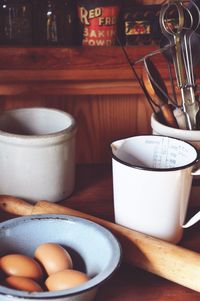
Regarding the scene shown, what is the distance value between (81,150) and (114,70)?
19 cm

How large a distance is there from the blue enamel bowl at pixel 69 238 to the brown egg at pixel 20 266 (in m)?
0.04

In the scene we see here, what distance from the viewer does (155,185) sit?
2.26ft

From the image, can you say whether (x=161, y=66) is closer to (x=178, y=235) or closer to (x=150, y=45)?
(x=150, y=45)

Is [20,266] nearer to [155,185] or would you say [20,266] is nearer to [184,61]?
[155,185]

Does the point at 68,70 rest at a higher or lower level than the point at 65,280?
higher

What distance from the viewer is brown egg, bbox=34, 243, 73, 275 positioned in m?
0.63

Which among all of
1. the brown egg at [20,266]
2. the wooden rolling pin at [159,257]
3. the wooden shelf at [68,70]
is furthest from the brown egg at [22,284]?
the wooden shelf at [68,70]

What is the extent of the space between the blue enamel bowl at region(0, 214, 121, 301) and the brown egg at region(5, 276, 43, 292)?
0.07 metres

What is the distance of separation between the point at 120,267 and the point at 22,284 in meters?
0.16

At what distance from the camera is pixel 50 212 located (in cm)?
76

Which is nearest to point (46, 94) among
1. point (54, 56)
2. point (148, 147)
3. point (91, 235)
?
point (54, 56)

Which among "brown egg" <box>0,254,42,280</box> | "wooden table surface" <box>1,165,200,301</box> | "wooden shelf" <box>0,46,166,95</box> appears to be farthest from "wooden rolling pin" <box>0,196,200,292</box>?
"wooden shelf" <box>0,46,166,95</box>

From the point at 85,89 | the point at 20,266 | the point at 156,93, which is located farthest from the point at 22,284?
the point at 85,89

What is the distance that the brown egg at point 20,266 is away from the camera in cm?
62
